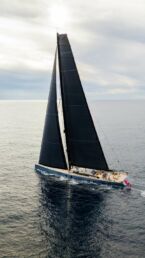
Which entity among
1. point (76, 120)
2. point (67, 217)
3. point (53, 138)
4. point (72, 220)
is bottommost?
point (72, 220)

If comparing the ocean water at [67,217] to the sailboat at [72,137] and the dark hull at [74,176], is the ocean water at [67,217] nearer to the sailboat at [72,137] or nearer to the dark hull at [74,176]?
the dark hull at [74,176]

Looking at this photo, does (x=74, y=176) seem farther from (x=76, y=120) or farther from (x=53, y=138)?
(x=76, y=120)

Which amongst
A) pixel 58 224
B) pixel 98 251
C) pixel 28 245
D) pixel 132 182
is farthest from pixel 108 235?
pixel 132 182

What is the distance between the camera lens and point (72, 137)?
2901 inches

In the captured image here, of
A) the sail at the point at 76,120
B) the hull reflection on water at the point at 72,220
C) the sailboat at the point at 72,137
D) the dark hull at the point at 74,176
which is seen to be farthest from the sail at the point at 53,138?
the hull reflection on water at the point at 72,220

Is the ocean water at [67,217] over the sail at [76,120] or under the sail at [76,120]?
under

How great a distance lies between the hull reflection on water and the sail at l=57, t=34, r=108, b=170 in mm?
6843

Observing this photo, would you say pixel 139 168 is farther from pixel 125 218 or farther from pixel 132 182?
pixel 125 218

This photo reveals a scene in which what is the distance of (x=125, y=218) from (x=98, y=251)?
35.6ft

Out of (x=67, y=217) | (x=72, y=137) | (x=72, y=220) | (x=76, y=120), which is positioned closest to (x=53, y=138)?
(x=72, y=137)

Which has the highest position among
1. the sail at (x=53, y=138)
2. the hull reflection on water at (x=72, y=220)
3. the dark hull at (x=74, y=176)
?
the sail at (x=53, y=138)

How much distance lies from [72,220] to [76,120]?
24.4 m

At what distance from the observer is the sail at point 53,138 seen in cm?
7400

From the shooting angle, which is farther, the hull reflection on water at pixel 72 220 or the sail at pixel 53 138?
the sail at pixel 53 138
